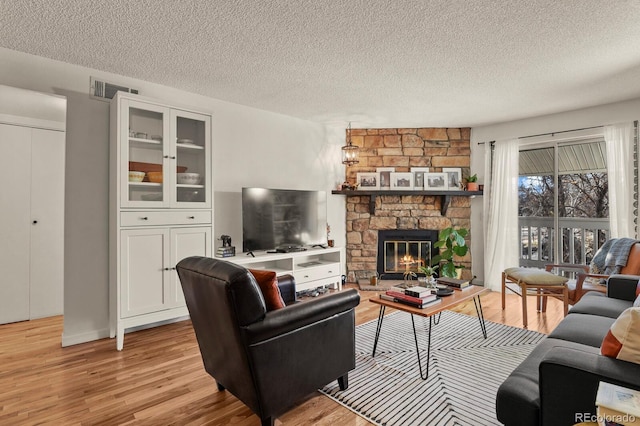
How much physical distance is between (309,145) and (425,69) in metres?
2.18

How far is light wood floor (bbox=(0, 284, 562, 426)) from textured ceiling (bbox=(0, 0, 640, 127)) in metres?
2.46

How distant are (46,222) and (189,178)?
1830 millimetres

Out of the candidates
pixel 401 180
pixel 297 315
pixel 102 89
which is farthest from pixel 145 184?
pixel 401 180

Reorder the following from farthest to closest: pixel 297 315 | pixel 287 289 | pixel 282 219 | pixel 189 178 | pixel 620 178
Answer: pixel 282 219
pixel 620 178
pixel 189 178
pixel 287 289
pixel 297 315

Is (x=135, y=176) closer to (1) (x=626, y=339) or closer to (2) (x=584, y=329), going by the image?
(1) (x=626, y=339)

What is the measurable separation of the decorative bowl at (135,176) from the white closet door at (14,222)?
1.59m

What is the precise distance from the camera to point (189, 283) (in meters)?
1.86

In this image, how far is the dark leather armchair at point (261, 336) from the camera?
1565mm

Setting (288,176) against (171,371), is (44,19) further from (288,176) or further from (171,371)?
(288,176)

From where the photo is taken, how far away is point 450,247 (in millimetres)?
4660

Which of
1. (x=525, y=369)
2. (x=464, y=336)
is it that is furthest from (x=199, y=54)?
(x=464, y=336)

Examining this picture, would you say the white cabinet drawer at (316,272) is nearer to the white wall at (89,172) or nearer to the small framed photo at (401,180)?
the white wall at (89,172)

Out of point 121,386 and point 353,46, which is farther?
point 353,46

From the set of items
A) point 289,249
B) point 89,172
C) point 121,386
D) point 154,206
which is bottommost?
point 121,386
